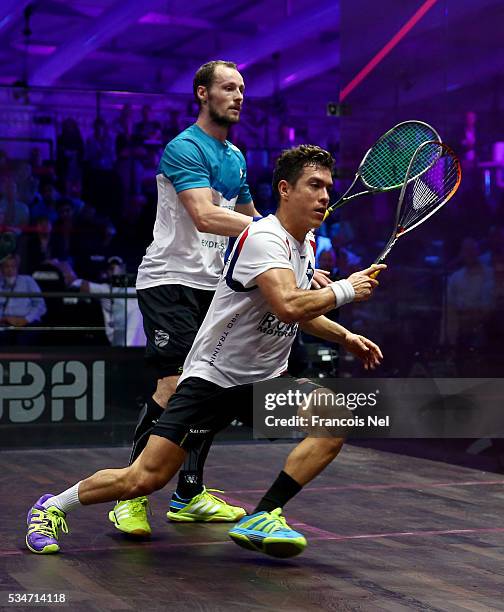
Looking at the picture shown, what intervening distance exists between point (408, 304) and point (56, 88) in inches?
105

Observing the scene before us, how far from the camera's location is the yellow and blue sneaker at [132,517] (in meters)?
3.57

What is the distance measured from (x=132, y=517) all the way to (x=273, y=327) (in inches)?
31.2

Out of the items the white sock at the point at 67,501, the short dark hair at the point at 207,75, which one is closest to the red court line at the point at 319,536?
the white sock at the point at 67,501

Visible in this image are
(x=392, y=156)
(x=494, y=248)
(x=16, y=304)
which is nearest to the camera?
(x=392, y=156)

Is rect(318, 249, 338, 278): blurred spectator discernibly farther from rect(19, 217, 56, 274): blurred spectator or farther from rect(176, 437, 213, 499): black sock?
rect(176, 437, 213, 499): black sock

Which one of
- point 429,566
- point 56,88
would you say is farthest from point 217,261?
point 56,88

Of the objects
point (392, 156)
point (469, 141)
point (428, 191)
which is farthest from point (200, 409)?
point (469, 141)

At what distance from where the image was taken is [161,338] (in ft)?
12.6

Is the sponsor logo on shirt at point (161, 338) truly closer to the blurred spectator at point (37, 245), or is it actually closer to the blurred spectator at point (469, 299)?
the blurred spectator at point (469, 299)

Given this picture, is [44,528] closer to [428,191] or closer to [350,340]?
[350,340]

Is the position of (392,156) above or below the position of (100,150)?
below

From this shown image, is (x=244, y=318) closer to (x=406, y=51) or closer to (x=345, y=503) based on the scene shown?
(x=345, y=503)

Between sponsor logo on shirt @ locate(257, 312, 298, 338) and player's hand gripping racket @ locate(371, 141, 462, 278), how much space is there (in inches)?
15.0

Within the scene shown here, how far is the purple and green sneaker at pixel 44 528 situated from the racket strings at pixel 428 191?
1300 mm
